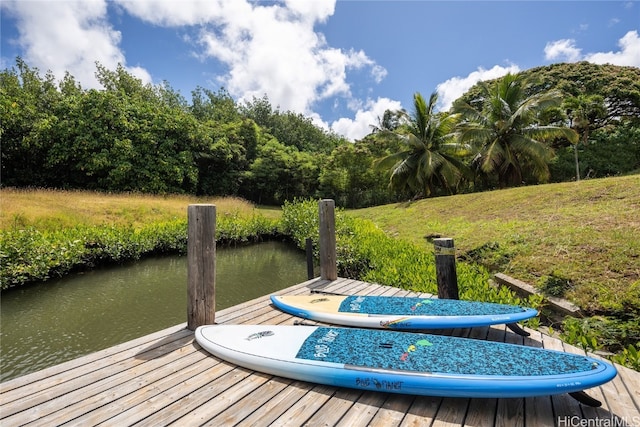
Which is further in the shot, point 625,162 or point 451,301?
point 625,162

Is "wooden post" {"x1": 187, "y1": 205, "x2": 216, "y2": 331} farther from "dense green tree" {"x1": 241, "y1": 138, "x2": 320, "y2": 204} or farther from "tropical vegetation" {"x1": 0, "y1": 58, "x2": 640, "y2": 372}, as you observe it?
"dense green tree" {"x1": 241, "y1": 138, "x2": 320, "y2": 204}

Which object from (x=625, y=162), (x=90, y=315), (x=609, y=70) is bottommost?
(x=90, y=315)

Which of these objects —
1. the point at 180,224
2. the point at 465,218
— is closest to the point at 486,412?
the point at 465,218

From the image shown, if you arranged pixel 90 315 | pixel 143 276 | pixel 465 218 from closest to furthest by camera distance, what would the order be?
pixel 90 315
pixel 143 276
pixel 465 218

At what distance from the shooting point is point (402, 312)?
10.5ft

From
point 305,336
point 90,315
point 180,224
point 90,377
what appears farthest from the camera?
point 180,224

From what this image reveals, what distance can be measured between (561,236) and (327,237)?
184 inches

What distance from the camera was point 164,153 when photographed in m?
20.5

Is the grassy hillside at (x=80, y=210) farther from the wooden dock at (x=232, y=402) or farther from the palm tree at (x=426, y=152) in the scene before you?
the palm tree at (x=426, y=152)

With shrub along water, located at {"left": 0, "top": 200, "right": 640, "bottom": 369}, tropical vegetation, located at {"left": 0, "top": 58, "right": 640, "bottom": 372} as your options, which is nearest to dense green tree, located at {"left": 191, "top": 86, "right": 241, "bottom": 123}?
tropical vegetation, located at {"left": 0, "top": 58, "right": 640, "bottom": 372}

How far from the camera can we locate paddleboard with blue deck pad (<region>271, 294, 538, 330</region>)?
9.50 feet

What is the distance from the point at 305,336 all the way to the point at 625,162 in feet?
73.5

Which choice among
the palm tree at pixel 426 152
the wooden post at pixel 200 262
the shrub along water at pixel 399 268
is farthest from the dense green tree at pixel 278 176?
the wooden post at pixel 200 262

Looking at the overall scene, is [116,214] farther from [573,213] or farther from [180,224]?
[573,213]
